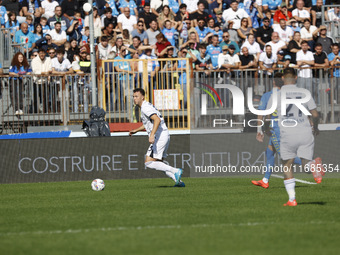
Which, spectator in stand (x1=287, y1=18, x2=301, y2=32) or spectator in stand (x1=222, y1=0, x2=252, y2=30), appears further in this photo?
spectator in stand (x1=222, y1=0, x2=252, y2=30)

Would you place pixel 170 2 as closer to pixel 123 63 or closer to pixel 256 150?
pixel 123 63

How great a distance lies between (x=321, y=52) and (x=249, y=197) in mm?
10266

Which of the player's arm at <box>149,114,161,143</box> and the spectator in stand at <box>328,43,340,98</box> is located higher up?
the spectator in stand at <box>328,43,340,98</box>

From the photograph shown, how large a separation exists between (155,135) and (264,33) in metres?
10.0

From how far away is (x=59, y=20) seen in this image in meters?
25.7

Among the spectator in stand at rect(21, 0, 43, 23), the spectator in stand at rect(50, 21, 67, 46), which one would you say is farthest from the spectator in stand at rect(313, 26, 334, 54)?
the spectator in stand at rect(21, 0, 43, 23)

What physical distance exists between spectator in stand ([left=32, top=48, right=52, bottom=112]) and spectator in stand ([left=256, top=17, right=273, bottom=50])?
6828mm

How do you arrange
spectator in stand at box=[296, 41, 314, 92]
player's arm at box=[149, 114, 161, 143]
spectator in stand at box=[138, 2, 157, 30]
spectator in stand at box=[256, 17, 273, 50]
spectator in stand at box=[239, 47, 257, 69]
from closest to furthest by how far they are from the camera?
player's arm at box=[149, 114, 161, 143] → spectator in stand at box=[296, 41, 314, 92] → spectator in stand at box=[239, 47, 257, 69] → spectator in stand at box=[256, 17, 273, 50] → spectator in stand at box=[138, 2, 157, 30]

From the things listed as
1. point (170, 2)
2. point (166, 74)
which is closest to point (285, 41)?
point (170, 2)

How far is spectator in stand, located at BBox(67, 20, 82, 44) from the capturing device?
2519cm

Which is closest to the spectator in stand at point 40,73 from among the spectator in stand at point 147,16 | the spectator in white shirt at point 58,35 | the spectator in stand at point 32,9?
the spectator in white shirt at point 58,35

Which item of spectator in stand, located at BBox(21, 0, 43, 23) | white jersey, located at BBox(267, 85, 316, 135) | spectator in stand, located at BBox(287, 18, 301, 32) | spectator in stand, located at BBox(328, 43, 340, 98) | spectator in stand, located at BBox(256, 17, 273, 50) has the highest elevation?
spectator in stand, located at BBox(21, 0, 43, 23)

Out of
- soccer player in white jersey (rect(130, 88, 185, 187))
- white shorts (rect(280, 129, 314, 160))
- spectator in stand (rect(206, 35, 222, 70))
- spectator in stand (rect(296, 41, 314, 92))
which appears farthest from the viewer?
spectator in stand (rect(206, 35, 222, 70))

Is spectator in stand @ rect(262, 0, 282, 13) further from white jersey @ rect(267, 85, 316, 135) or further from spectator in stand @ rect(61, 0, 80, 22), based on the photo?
white jersey @ rect(267, 85, 316, 135)
